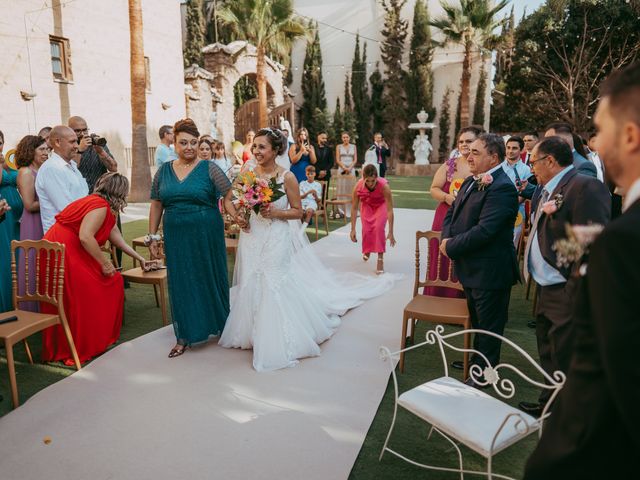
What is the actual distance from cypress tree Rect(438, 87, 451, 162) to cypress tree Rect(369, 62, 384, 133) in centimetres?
355

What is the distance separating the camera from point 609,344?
3.53 feet

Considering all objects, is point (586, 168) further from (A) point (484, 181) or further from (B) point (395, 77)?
(B) point (395, 77)

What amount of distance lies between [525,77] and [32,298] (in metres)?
25.9

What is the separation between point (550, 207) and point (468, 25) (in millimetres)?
24651

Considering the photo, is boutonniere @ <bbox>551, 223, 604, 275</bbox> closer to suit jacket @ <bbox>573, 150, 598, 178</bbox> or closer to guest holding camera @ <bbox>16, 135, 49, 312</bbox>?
suit jacket @ <bbox>573, 150, 598, 178</bbox>

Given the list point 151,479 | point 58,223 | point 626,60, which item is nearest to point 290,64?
point 626,60

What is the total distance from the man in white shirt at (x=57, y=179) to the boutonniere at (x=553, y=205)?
14.9 ft

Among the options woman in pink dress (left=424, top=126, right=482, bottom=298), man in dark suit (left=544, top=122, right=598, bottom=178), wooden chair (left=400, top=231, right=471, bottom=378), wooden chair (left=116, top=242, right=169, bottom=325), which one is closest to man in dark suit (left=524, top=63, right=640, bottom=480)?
wooden chair (left=400, top=231, right=471, bottom=378)

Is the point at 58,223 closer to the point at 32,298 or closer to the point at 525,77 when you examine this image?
the point at 32,298

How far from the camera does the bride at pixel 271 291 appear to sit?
4.26 metres

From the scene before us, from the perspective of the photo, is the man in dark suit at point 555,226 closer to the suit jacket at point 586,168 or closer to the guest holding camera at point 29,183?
the suit jacket at point 586,168

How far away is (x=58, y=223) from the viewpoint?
14.8ft

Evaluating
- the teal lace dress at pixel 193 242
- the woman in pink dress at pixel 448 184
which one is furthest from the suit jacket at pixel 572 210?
the teal lace dress at pixel 193 242

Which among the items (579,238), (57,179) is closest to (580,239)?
(579,238)
